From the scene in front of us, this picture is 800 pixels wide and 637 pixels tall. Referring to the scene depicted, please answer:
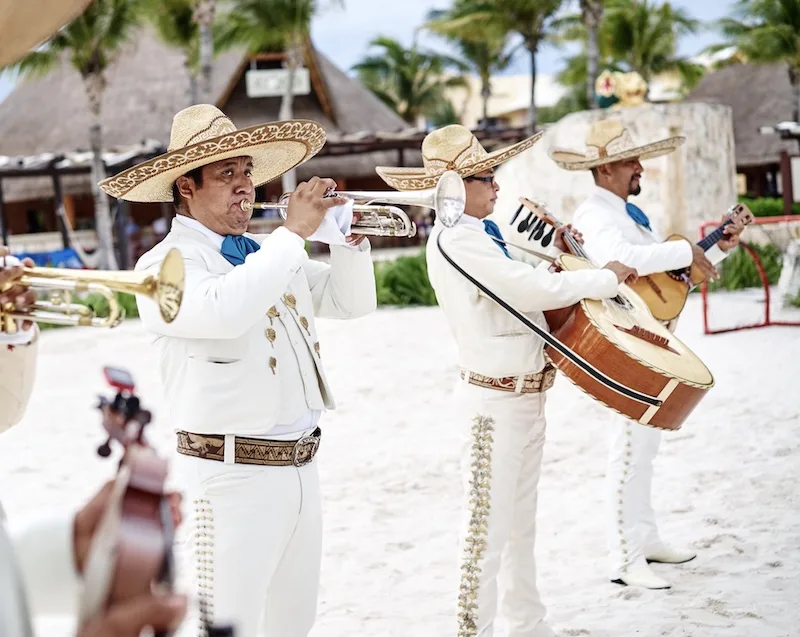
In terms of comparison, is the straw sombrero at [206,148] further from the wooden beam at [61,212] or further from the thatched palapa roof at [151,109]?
the thatched palapa roof at [151,109]

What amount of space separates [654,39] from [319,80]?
515 inches

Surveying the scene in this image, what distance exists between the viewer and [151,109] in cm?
3378

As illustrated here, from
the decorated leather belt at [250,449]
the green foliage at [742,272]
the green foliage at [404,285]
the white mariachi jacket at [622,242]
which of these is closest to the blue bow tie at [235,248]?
the decorated leather belt at [250,449]

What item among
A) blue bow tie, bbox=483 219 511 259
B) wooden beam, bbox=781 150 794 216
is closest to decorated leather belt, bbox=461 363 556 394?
blue bow tie, bbox=483 219 511 259

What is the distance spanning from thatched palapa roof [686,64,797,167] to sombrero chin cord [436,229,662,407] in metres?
32.9

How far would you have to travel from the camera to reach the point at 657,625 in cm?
425

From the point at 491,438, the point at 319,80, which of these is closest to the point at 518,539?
the point at 491,438

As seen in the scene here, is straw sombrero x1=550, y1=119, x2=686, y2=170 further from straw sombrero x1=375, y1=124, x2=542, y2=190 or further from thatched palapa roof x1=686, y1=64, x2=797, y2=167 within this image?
thatched palapa roof x1=686, y1=64, x2=797, y2=167

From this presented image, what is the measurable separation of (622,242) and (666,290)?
368mm

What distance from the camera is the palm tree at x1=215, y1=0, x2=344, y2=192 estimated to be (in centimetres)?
2688

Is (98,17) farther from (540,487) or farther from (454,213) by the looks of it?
(454,213)

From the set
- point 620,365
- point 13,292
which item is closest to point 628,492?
point 620,365

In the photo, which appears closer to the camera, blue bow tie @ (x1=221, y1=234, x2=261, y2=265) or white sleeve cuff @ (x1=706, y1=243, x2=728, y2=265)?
blue bow tie @ (x1=221, y1=234, x2=261, y2=265)

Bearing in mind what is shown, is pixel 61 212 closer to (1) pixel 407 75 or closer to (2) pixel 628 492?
(2) pixel 628 492
